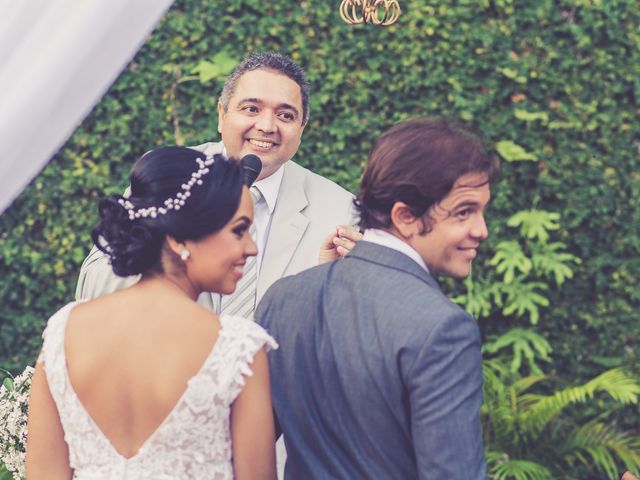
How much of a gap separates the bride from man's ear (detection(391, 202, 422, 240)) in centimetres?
33

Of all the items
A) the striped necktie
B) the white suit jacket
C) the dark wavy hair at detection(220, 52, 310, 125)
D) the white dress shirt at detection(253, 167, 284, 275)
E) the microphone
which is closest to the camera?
the microphone

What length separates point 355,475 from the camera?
2197 mm

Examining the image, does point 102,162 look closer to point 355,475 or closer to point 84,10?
point 84,10

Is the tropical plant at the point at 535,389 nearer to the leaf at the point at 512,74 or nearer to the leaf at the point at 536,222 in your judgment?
the leaf at the point at 536,222

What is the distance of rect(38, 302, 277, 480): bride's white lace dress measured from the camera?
6.84ft

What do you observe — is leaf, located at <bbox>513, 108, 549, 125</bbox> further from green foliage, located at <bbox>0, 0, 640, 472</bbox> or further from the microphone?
the microphone

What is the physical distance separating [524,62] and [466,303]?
1.35 meters

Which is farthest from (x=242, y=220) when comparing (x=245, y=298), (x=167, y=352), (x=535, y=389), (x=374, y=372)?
(x=535, y=389)

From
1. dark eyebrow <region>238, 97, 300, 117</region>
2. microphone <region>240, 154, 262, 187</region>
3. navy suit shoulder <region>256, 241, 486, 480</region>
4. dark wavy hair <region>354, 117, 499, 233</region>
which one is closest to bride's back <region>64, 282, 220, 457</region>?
navy suit shoulder <region>256, 241, 486, 480</region>

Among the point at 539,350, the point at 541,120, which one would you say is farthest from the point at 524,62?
the point at 539,350

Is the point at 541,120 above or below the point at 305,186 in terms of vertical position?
above

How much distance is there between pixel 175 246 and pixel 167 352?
25 centimetres

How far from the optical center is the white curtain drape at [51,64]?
7.59 feet

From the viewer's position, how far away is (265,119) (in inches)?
142
